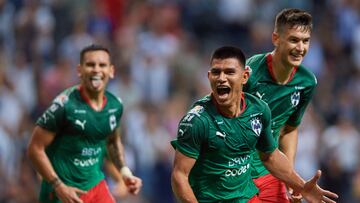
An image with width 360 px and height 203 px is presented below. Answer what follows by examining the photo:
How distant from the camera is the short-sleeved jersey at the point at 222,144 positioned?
8.38 metres

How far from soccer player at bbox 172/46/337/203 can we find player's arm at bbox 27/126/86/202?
169cm

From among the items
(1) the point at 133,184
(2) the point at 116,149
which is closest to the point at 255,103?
(1) the point at 133,184

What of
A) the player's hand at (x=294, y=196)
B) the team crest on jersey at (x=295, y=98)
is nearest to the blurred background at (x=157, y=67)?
the player's hand at (x=294, y=196)

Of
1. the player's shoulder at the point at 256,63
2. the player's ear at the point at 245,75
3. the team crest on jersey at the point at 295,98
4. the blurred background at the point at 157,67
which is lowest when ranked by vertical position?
the blurred background at the point at 157,67

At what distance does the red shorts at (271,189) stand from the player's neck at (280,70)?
897 millimetres

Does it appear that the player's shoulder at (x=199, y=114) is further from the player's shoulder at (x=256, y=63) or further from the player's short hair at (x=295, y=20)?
the player's short hair at (x=295, y=20)

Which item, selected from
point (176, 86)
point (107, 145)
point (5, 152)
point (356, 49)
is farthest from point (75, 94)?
point (356, 49)

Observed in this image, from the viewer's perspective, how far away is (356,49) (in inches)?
674

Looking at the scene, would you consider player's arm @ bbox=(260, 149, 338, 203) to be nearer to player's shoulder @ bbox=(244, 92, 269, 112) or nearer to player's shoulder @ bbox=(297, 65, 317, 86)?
player's shoulder @ bbox=(244, 92, 269, 112)

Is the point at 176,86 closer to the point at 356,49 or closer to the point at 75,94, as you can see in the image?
the point at 356,49

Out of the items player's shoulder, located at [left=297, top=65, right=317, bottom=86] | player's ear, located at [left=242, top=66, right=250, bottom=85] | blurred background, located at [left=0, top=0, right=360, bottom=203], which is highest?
player's ear, located at [left=242, top=66, right=250, bottom=85]

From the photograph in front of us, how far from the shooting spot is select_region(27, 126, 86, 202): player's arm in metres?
9.92

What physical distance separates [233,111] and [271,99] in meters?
0.91

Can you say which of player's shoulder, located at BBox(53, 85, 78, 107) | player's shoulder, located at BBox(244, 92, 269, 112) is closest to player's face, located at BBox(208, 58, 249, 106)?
player's shoulder, located at BBox(244, 92, 269, 112)
